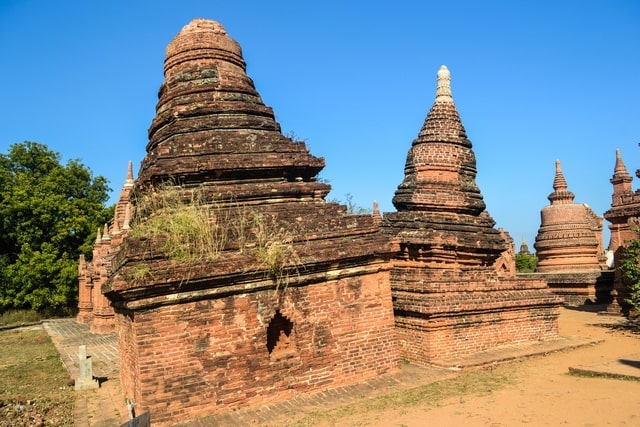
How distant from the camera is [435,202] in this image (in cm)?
1208

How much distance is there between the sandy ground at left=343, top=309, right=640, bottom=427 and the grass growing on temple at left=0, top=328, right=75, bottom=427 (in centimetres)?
481

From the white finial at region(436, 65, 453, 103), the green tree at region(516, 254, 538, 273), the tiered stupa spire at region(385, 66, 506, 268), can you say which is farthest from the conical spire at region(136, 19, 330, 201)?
the green tree at region(516, 254, 538, 273)

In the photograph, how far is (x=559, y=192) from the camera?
81.7 ft

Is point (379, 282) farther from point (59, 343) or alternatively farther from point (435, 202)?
point (59, 343)

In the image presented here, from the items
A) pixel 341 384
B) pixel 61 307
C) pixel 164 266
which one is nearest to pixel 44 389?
pixel 164 266

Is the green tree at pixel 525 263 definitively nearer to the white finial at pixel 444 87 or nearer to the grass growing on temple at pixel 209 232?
the white finial at pixel 444 87

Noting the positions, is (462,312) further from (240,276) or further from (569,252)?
(569,252)

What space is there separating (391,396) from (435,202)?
5391 mm

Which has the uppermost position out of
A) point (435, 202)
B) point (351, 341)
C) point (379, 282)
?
point (435, 202)

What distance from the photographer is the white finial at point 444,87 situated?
13.3 meters

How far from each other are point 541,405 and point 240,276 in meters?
4.18

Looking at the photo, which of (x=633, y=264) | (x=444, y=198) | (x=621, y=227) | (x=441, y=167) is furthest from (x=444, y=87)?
(x=621, y=227)

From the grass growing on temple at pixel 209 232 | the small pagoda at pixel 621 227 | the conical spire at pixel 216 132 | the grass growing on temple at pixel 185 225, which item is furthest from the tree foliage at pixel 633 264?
the grass growing on temple at pixel 185 225

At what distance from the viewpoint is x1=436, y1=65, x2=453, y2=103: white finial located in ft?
43.5
